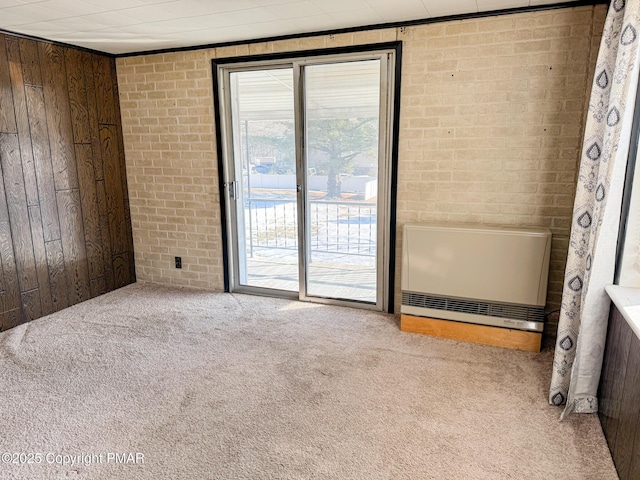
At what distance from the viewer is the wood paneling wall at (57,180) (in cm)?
319

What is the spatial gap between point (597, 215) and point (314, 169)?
6.82ft

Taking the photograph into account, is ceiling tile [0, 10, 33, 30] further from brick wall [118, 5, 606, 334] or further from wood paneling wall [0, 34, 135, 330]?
brick wall [118, 5, 606, 334]

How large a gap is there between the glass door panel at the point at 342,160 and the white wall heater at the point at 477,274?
1.62ft

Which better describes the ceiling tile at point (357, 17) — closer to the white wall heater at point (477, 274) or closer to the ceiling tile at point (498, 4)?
the ceiling tile at point (498, 4)

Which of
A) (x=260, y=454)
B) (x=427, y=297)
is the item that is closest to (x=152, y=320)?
(x=260, y=454)

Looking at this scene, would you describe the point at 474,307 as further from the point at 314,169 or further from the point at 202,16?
the point at 202,16

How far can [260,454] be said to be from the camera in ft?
6.31

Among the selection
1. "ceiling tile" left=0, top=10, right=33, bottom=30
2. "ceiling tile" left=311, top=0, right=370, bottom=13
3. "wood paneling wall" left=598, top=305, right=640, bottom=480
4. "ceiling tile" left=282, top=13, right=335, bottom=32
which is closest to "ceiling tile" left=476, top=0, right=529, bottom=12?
"ceiling tile" left=311, top=0, right=370, bottom=13

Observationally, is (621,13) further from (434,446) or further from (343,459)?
(343,459)

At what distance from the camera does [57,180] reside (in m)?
3.52

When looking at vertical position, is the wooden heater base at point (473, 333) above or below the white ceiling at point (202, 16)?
below

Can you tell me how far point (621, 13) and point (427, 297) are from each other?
1909mm

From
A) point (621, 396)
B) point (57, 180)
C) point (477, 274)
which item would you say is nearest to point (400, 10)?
point (477, 274)

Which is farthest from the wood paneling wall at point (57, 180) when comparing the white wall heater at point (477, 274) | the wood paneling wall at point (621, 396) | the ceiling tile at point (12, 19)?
the wood paneling wall at point (621, 396)
